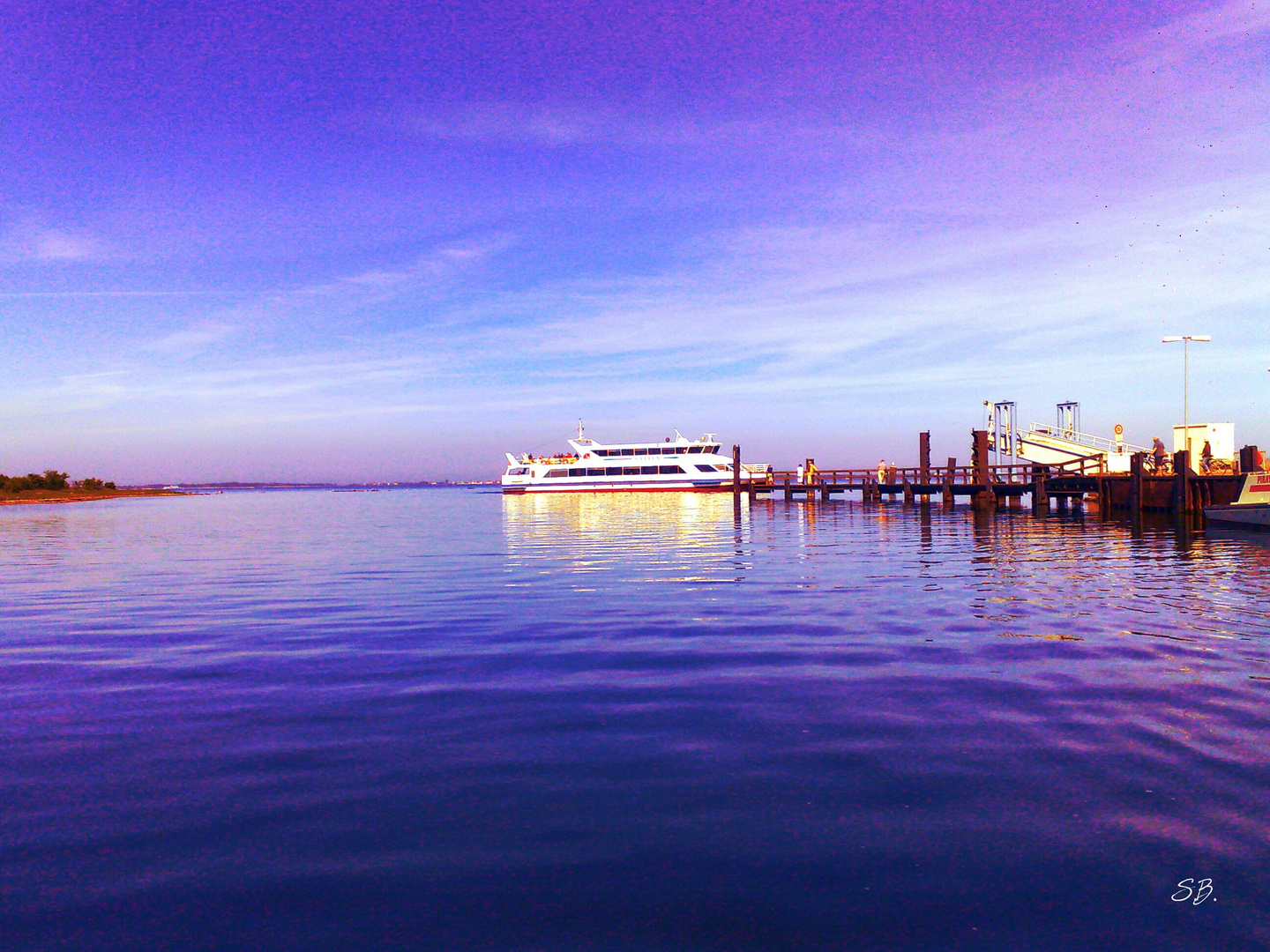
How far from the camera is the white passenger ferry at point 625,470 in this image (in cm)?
7794

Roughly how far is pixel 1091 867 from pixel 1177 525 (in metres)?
28.6

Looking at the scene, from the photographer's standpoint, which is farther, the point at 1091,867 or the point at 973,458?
the point at 973,458

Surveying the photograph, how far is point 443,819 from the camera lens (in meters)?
4.71

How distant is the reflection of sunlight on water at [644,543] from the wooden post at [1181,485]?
54.5 ft

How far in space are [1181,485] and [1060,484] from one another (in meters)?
9.52

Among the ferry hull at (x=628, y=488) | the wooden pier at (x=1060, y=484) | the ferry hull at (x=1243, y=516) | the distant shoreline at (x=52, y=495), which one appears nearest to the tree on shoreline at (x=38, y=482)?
the distant shoreline at (x=52, y=495)

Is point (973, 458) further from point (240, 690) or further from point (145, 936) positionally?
point (145, 936)

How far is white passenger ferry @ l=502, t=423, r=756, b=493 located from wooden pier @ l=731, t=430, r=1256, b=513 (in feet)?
69.0

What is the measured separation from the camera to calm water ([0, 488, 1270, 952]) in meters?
3.68

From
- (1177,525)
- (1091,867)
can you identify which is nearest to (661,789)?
(1091,867)

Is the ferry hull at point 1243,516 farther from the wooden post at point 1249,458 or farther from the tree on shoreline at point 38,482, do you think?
the tree on shoreline at point 38,482

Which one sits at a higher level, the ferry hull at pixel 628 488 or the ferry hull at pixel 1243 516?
the ferry hull at pixel 628 488

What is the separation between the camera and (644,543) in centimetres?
2464

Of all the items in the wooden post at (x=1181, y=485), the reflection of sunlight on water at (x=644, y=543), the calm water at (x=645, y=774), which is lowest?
the calm water at (x=645, y=774)
